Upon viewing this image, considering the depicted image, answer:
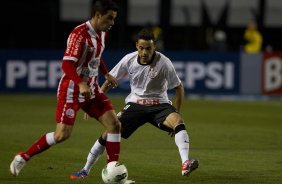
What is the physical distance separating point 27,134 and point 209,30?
13026 mm

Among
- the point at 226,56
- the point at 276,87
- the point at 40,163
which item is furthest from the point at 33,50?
the point at 40,163

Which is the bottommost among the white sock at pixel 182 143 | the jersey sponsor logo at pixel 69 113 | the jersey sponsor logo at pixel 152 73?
the white sock at pixel 182 143

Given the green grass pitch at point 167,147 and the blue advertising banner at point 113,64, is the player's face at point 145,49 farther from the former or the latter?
the blue advertising banner at point 113,64

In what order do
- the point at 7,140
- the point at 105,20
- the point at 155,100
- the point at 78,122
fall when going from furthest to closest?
1. the point at 78,122
2. the point at 7,140
3. the point at 155,100
4. the point at 105,20

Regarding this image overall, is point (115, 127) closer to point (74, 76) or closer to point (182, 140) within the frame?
point (74, 76)

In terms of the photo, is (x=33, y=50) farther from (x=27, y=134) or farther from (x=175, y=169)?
(x=175, y=169)

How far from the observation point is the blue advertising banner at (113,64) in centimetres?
2200

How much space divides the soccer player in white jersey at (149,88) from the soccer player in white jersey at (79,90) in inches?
35.1

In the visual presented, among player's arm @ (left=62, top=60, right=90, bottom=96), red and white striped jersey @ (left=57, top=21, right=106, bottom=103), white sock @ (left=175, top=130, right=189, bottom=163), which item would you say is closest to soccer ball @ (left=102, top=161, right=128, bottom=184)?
red and white striped jersey @ (left=57, top=21, right=106, bottom=103)

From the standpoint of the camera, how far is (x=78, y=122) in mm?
16516

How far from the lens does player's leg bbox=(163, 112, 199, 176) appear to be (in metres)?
8.98

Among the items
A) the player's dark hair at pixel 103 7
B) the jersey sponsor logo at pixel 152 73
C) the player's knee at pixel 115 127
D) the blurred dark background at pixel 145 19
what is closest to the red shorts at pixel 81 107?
the player's knee at pixel 115 127

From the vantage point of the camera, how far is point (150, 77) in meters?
9.91

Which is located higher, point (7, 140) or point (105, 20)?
point (105, 20)
